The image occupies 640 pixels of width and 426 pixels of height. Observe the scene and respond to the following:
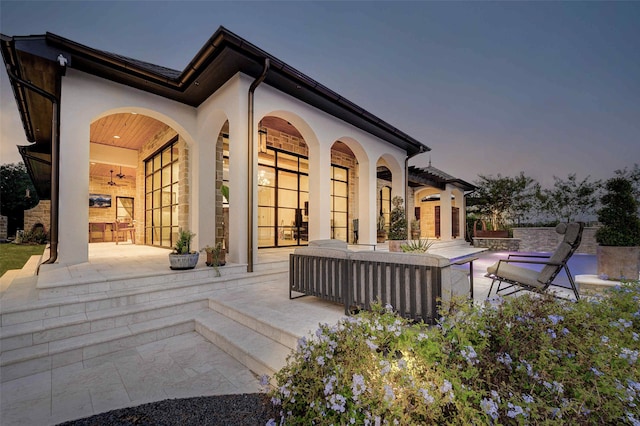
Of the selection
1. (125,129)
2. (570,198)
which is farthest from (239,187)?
(570,198)

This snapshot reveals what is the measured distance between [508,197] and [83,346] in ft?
53.1

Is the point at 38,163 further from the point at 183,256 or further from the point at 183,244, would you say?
the point at 183,256

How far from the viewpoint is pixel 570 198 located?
1223 centimetres

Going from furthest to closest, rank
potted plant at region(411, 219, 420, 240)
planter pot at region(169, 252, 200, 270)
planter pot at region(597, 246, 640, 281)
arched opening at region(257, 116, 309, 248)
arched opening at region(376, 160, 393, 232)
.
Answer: arched opening at region(376, 160, 393, 232), potted plant at region(411, 219, 420, 240), arched opening at region(257, 116, 309, 248), planter pot at region(169, 252, 200, 270), planter pot at region(597, 246, 640, 281)

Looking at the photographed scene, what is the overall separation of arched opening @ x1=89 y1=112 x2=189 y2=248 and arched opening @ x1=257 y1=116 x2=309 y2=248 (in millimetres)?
2027

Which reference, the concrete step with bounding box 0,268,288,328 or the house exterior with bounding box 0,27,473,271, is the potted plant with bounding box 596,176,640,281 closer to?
the house exterior with bounding box 0,27,473,271

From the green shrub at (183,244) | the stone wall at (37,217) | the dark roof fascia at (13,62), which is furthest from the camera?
the stone wall at (37,217)

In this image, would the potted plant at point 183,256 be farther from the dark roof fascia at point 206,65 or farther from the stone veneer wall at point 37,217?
the stone veneer wall at point 37,217

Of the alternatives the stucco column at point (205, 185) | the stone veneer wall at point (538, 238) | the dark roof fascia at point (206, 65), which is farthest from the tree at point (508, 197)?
the stucco column at point (205, 185)

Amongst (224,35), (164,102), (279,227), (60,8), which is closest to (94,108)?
(164,102)

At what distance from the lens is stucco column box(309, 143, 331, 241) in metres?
5.87

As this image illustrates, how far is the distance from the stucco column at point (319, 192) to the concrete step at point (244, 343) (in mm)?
3044

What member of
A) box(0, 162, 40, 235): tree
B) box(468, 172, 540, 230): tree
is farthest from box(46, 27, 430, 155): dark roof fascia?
box(0, 162, 40, 235): tree

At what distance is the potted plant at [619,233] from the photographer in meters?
3.66
